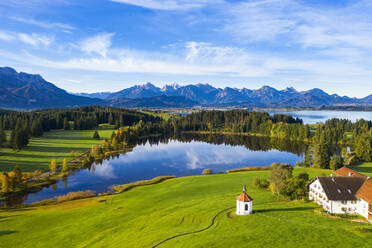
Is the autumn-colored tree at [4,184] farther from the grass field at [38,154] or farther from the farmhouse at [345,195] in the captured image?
the farmhouse at [345,195]

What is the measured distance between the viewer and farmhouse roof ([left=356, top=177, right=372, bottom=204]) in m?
41.1

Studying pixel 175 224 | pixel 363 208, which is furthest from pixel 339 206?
pixel 175 224

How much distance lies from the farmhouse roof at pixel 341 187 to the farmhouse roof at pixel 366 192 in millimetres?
917

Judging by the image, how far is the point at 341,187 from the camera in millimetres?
46344

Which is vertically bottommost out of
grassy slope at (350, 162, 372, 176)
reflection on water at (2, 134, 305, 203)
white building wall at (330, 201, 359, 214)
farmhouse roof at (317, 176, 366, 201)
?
reflection on water at (2, 134, 305, 203)

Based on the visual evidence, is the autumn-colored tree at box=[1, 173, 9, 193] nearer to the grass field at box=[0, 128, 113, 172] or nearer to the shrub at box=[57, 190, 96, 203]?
the shrub at box=[57, 190, 96, 203]

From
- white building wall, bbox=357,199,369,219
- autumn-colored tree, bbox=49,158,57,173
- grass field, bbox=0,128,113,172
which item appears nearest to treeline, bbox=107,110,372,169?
grass field, bbox=0,128,113,172

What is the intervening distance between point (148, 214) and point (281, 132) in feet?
511

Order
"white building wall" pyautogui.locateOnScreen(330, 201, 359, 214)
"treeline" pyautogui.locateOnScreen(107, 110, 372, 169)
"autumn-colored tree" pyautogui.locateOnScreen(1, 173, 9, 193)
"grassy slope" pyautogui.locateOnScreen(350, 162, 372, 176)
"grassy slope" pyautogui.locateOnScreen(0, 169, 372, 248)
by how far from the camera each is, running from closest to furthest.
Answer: "grassy slope" pyautogui.locateOnScreen(0, 169, 372, 248) < "white building wall" pyautogui.locateOnScreen(330, 201, 359, 214) < "autumn-colored tree" pyautogui.locateOnScreen(1, 173, 9, 193) < "grassy slope" pyautogui.locateOnScreen(350, 162, 372, 176) < "treeline" pyautogui.locateOnScreen(107, 110, 372, 169)

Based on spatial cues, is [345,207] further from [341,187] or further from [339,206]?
[341,187]

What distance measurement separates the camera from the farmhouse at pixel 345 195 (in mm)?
42188

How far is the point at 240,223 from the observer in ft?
118

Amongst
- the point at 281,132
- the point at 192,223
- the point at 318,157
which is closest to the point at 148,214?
the point at 192,223

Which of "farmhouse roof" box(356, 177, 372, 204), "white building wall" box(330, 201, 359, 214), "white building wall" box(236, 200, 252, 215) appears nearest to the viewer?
"white building wall" box(236, 200, 252, 215)
